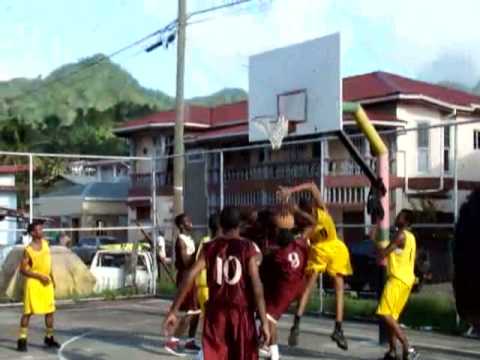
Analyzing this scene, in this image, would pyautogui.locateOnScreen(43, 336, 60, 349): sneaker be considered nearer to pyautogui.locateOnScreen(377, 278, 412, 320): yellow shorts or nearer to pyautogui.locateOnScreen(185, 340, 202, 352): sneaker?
pyautogui.locateOnScreen(185, 340, 202, 352): sneaker

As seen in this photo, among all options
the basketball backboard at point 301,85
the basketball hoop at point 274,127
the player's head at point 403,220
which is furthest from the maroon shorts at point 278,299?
the basketball hoop at point 274,127

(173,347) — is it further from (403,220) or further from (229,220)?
(229,220)

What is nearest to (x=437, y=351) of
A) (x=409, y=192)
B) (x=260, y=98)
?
(x=260, y=98)

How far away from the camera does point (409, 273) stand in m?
11.5

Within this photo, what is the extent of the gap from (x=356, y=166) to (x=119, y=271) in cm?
650

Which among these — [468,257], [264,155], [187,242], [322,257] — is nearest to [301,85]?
[322,257]

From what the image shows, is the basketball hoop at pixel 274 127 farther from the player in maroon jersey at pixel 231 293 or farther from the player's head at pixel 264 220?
the player in maroon jersey at pixel 231 293

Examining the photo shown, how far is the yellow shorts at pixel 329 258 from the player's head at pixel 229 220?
4.39 metres

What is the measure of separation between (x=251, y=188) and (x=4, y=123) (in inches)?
1770

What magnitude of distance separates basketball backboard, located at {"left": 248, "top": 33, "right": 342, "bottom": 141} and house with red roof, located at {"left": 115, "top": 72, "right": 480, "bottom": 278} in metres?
1.69

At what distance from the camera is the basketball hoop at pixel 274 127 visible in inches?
526

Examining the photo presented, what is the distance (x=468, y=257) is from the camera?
213cm

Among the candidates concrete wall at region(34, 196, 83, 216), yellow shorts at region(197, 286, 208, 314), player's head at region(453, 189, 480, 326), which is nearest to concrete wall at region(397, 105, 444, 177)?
yellow shorts at region(197, 286, 208, 314)

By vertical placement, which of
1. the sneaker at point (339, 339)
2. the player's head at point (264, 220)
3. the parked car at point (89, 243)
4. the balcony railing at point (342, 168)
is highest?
the balcony railing at point (342, 168)
